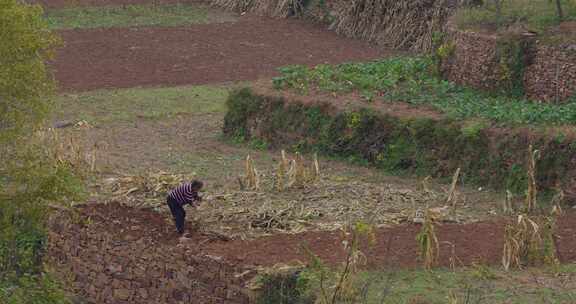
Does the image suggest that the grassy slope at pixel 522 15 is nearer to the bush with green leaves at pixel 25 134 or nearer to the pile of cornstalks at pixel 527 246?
the pile of cornstalks at pixel 527 246

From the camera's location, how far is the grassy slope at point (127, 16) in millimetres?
33781

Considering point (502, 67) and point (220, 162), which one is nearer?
point (220, 162)

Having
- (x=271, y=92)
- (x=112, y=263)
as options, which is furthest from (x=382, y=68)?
(x=112, y=263)

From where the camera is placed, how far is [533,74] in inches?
795

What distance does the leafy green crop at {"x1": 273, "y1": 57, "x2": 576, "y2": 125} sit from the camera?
18359 mm

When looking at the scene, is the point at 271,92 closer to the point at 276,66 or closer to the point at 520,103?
the point at 520,103

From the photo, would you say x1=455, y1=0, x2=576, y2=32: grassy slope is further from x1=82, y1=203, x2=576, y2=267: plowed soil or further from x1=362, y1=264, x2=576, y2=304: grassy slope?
x1=362, y1=264, x2=576, y2=304: grassy slope

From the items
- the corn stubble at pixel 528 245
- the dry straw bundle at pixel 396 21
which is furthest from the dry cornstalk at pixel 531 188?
the dry straw bundle at pixel 396 21

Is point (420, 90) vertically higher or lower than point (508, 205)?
higher

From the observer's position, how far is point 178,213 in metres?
15.6

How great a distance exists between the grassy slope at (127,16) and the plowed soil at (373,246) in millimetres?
18012

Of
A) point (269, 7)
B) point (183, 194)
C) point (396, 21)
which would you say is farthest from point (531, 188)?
point (269, 7)

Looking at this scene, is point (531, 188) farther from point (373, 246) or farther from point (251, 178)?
point (251, 178)

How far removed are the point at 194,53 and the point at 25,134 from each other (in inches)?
605
